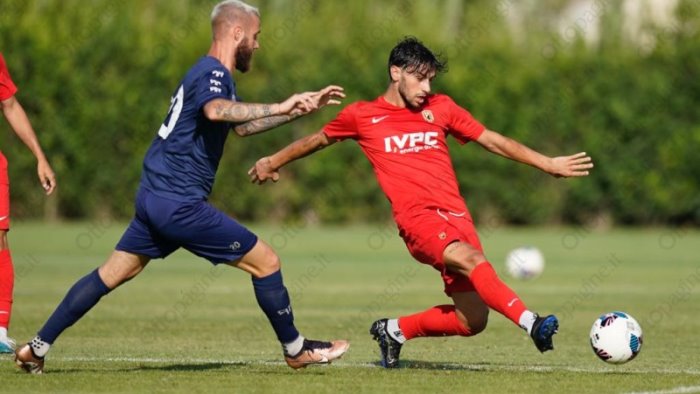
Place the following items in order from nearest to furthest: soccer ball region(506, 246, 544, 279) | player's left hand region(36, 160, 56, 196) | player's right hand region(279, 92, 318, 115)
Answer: player's right hand region(279, 92, 318, 115), player's left hand region(36, 160, 56, 196), soccer ball region(506, 246, 544, 279)

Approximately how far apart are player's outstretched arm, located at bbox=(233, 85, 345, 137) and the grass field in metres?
1.70

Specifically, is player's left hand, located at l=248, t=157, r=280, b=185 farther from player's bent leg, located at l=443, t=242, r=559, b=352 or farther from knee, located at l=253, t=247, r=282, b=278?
player's bent leg, located at l=443, t=242, r=559, b=352

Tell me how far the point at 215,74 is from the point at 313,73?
26.5m

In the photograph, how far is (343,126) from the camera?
9.09m

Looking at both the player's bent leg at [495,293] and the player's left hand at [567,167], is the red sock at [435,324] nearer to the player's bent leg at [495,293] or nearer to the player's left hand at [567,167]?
the player's bent leg at [495,293]

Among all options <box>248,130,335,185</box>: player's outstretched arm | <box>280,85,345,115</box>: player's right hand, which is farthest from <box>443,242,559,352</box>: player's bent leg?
Answer: <box>280,85,345,115</box>: player's right hand

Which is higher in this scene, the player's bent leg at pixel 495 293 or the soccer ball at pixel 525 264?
the player's bent leg at pixel 495 293

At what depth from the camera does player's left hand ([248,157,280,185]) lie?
9.09 m

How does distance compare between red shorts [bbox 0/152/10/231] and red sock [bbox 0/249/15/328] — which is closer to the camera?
red shorts [bbox 0/152/10/231]

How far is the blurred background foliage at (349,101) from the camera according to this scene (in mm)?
33656

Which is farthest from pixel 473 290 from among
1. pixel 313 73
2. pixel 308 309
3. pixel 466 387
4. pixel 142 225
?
pixel 313 73

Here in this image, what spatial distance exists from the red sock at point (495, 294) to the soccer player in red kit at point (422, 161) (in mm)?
323

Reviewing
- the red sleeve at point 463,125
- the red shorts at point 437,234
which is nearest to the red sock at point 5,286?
the red shorts at point 437,234

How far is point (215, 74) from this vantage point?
8.09 meters
